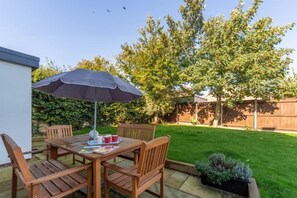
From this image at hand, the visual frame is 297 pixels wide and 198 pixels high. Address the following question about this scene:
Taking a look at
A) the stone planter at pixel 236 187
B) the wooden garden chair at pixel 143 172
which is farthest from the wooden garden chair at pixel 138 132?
the stone planter at pixel 236 187

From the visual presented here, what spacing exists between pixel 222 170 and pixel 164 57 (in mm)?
8125

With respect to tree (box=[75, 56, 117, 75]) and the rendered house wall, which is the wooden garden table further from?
tree (box=[75, 56, 117, 75])

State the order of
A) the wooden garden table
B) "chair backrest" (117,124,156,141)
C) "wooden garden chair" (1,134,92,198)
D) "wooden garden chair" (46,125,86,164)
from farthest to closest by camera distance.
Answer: "chair backrest" (117,124,156,141) < "wooden garden chair" (46,125,86,164) < the wooden garden table < "wooden garden chair" (1,134,92,198)

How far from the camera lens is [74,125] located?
6863 millimetres

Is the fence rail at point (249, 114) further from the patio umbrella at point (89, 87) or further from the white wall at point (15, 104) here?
the white wall at point (15, 104)

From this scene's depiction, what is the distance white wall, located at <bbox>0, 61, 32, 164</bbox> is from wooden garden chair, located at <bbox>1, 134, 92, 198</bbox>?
5.94 ft

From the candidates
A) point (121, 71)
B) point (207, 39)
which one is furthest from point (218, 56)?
point (121, 71)

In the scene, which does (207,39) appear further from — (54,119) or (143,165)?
(143,165)

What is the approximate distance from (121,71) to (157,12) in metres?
4.33

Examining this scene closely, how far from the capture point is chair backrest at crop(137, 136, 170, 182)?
1.72 m

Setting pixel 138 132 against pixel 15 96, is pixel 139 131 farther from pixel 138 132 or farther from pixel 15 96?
pixel 15 96

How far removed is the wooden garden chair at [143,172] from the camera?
1746 millimetres

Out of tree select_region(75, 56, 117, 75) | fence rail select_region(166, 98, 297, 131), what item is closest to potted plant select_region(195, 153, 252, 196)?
fence rail select_region(166, 98, 297, 131)

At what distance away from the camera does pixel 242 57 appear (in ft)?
27.2
